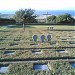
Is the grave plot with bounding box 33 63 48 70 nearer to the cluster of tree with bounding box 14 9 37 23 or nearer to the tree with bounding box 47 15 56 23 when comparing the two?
the cluster of tree with bounding box 14 9 37 23

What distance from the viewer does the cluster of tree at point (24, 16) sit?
40897 mm

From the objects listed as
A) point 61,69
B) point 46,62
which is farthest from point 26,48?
point 61,69

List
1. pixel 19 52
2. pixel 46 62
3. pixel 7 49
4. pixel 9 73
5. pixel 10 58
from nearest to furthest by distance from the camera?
pixel 9 73 → pixel 46 62 → pixel 10 58 → pixel 19 52 → pixel 7 49

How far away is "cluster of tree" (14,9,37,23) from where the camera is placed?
134 feet

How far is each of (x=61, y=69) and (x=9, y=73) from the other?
218 cm

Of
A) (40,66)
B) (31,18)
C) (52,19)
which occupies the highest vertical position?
(40,66)

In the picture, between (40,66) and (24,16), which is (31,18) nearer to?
(24,16)

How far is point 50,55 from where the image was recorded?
1252cm

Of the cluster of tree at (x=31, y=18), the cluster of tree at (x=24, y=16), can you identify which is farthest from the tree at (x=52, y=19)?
the cluster of tree at (x=24, y=16)

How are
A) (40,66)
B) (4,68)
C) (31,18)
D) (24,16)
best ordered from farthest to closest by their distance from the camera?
(31,18) < (24,16) < (40,66) < (4,68)

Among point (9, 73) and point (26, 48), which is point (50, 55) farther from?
point (9, 73)

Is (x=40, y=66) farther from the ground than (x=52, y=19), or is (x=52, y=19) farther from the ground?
(x=40, y=66)

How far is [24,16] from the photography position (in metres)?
41.5

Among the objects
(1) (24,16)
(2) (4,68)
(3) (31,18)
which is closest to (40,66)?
(2) (4,68)
